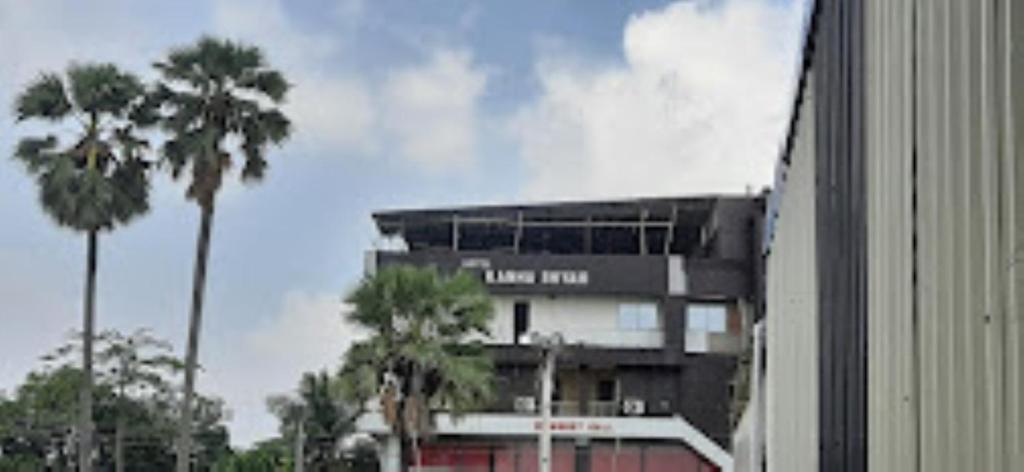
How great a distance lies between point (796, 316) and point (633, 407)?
5268 centimetres

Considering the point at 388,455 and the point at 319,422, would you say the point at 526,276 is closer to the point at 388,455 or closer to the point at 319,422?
the point at 388,455

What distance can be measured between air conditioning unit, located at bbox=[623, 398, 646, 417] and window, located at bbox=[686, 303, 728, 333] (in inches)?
132

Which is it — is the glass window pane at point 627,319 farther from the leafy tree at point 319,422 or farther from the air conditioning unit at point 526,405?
the leafy tree at point 319,422

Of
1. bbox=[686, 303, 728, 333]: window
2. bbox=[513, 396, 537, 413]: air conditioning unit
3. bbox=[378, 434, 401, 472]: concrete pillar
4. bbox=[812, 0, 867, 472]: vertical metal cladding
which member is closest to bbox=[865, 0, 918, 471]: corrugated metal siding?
bbox=[812, 0, 867, 472]: vertical metal cladding

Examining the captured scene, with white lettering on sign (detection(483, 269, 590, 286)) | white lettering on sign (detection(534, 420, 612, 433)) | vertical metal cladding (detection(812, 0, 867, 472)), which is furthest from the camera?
white lettering on sign (detection(483, 269, 590, 286))

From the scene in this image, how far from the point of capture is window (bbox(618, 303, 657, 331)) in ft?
220

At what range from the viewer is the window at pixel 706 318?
66.3m

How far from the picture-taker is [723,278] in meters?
66.3

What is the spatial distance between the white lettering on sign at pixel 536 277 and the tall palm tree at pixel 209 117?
2793cm

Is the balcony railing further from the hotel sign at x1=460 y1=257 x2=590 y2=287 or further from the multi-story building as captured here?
the hotel sign at x1=460 y1=257 x2=590 y2=287

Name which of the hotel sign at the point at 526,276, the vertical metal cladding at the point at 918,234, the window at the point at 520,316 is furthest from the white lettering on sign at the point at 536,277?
the vertical metal cladding at the point at 918,234

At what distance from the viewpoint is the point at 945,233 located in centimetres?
537

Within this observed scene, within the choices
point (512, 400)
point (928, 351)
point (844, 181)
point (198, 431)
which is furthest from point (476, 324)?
point (198, 431)

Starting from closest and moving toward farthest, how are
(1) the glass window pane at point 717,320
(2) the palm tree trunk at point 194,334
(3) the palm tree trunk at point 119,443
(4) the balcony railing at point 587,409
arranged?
(2) the palm tree trunk at point 194,334, (4) the balcony railing at point 587,409, (1) the glass window pane at point 717,320, (3) the palm tree trunk at point 119,443
